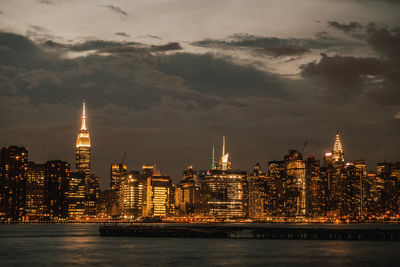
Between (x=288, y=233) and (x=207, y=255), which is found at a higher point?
(x=288, y=233)

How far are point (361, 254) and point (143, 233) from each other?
80.9m

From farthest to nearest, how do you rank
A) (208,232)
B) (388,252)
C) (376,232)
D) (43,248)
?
(208,232), (376,232), (43,248), (388,252)

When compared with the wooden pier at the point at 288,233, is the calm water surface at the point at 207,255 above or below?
below

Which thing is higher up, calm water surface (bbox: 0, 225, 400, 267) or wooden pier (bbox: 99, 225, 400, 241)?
wooden pier (bbox: 99, 225, 400, 241)

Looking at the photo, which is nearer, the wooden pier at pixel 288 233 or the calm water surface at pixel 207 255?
the calm water surface at pixel 207 255

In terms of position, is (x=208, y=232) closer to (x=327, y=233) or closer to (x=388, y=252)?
(x=327, y=233)

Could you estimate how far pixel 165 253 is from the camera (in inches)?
4897

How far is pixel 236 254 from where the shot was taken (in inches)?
4870

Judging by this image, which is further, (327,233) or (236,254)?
(327,233)

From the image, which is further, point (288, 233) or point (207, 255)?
point (288, 233)

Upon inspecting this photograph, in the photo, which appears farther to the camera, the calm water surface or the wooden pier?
the wooden pier

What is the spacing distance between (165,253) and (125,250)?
36.6ft

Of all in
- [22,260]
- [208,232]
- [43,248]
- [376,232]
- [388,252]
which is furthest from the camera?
[208,232]

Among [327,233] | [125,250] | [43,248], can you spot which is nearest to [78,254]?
[125,250]
